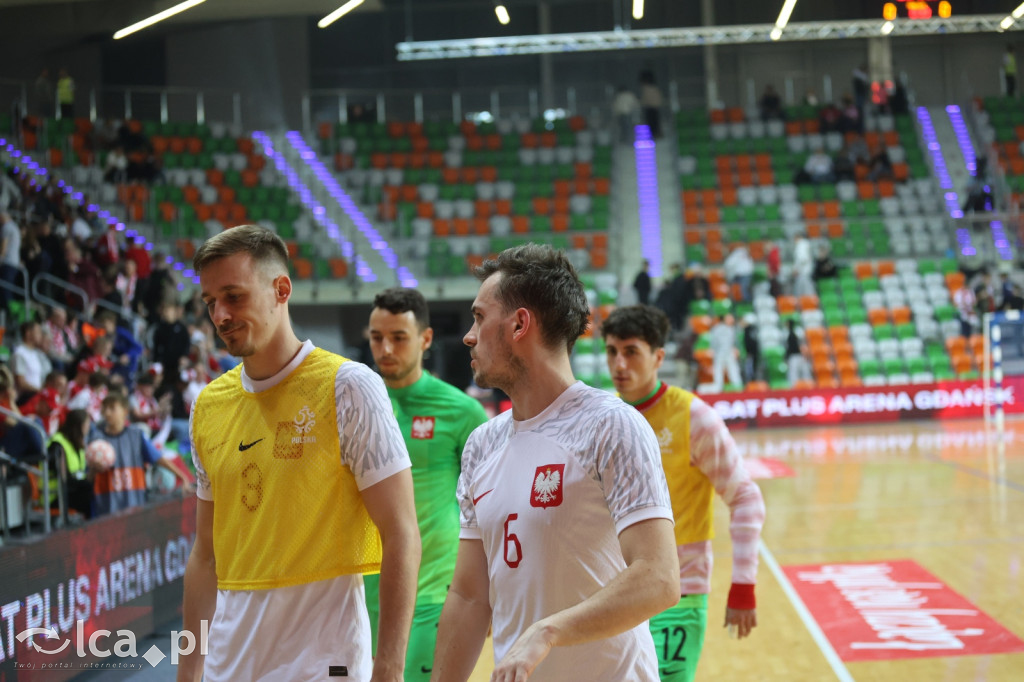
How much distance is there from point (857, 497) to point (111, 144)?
1545 cm

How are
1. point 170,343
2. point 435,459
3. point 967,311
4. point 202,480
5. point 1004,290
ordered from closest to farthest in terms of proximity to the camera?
point 202,480
point 435,459
point 170,343
point 1004,290
point 967,311

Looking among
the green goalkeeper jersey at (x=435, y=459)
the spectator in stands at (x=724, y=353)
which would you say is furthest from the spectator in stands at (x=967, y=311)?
the green goalkeeper jersey at (x=435, y=459)

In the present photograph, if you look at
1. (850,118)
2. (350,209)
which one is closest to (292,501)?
(350,209)

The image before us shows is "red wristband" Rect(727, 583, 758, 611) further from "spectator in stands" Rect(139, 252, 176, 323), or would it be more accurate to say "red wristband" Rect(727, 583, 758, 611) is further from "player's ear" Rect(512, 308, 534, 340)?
"spectator in stands" Rect(139, 252, 176, 323)

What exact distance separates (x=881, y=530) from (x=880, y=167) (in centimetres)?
1649

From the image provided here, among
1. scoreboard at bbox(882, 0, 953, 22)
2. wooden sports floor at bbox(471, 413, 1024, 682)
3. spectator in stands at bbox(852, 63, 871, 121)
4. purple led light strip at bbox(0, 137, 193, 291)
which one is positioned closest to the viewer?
wooden sports floor at bbox(471, 413, 1024, 682)

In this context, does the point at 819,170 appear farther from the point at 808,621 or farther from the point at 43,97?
the point at 808,621

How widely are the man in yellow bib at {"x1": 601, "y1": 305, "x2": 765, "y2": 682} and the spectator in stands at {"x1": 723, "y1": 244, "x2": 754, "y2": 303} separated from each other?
1694cm

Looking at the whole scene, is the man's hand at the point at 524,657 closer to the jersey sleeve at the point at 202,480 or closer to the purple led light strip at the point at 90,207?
the jersey sleeve at the point at 202,480

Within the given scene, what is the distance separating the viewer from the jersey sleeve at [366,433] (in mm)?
2643

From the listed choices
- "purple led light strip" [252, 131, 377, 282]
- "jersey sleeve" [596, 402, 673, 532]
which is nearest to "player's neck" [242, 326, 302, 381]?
"jersey sleeve" [596, 402, 673, 532]

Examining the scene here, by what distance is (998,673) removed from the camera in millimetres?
5676

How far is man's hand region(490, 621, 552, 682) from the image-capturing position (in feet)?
6.13

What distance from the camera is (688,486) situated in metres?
4.14
